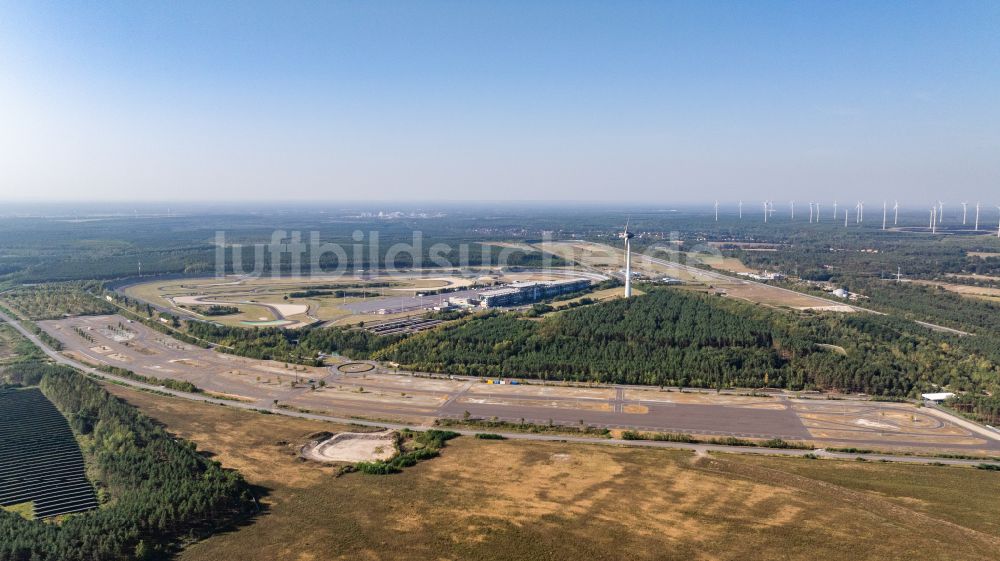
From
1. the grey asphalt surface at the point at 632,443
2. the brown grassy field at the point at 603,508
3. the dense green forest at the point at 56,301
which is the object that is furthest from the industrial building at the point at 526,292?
the dense green forest at the point at 56,301

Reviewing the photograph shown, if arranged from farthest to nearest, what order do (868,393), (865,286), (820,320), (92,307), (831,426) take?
(865,286)
(92,307)
(820,320)
(868,393)
(831,426)

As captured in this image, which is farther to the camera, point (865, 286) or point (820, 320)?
point (865, 286)

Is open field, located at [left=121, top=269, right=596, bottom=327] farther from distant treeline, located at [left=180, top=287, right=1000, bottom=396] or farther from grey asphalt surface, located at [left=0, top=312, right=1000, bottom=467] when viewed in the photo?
grey asphalt surface, located at [left=0, top=312, right=1000, bottom=467]

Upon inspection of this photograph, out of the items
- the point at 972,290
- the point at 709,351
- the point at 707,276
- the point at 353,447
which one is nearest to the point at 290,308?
the point at 353,447

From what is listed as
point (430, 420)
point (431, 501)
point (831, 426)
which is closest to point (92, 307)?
point (430, 420)

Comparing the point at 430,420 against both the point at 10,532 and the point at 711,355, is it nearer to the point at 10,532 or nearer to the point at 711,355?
the point at 10,532

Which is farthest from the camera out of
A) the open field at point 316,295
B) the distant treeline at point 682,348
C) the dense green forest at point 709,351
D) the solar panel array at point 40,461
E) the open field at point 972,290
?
the open field at point 972,290

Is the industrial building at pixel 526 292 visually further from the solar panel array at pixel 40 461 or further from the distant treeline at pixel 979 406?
the distant treeline at pixel 979 406
